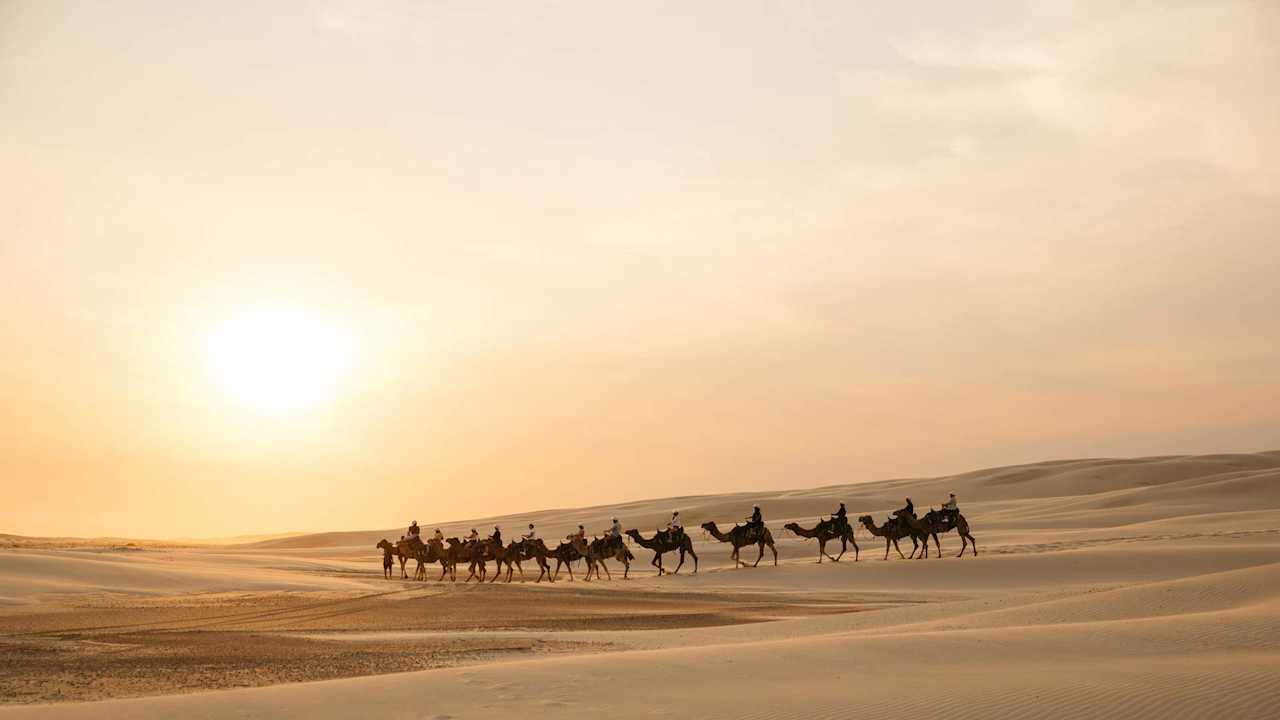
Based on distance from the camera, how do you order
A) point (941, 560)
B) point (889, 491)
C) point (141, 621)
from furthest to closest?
1. point (889, 491)
2. point (941, 560)
3. point (141, 621)

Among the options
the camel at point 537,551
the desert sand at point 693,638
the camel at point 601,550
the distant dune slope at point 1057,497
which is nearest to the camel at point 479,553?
the camel at point 537,551

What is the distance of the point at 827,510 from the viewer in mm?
63031

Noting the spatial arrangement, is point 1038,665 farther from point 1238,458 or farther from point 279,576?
point 1238,458

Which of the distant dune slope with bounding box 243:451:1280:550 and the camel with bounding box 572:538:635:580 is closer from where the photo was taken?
the camel with bounding box 572:538:635:580

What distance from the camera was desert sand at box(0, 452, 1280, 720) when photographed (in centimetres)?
1012

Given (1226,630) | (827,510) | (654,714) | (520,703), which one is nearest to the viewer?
(654,714)

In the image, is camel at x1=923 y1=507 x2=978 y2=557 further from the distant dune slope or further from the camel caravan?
the distant dune slope

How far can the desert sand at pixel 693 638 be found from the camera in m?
10.1

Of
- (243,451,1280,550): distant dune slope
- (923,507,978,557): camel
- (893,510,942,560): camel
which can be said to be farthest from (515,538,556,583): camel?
(243,451,1280,550): distant dune slope

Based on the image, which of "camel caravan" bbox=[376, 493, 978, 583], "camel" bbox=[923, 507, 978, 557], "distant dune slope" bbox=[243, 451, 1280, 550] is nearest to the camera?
"camel" bbox=[923, 507, 978, 557]

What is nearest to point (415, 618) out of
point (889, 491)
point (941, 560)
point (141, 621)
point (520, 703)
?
point (141, 621)

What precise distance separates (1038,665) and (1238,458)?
2890 inches

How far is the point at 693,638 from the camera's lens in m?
16.8

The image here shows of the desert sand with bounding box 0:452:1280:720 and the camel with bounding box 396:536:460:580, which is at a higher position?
the camel with bounding box 396:536:460:580
